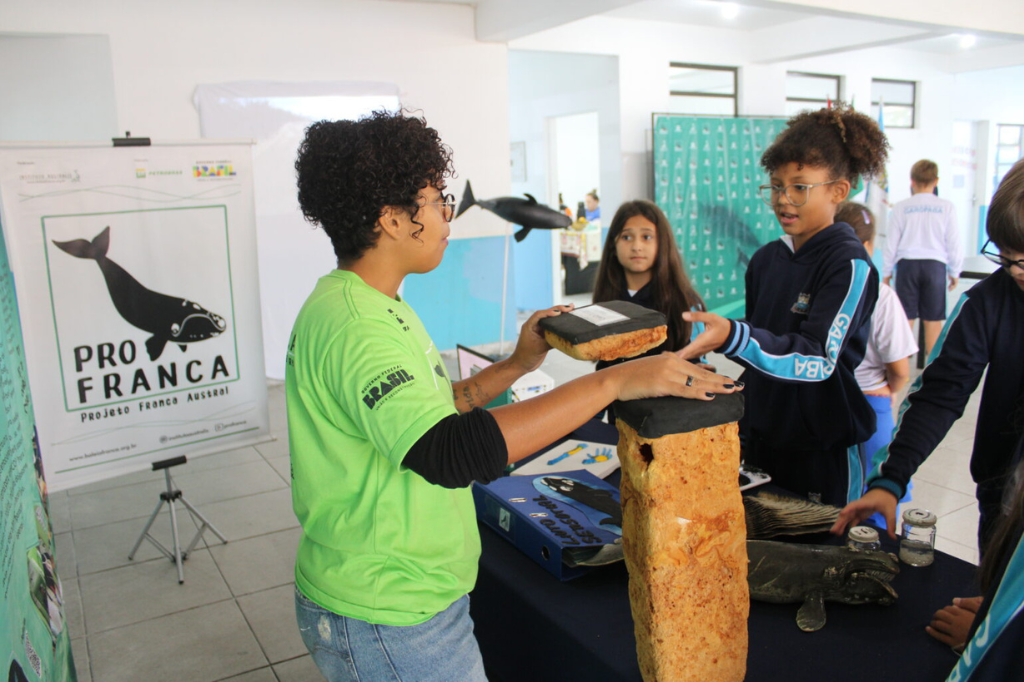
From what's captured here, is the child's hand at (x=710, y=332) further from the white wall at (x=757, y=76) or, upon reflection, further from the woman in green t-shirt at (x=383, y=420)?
the white wall at (x=757, y=76)

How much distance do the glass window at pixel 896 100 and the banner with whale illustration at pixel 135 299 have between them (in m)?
9.43

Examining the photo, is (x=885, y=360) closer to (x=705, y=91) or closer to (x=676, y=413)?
(x=676, y=413)

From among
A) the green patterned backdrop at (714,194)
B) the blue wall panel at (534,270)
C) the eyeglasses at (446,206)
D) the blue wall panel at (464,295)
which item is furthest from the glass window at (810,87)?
the eyeglasses at (446,206)

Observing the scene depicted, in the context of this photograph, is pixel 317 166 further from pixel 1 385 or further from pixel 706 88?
pixel 706 88

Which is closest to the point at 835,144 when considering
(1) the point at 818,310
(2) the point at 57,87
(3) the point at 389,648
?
(1) the point at 818,310

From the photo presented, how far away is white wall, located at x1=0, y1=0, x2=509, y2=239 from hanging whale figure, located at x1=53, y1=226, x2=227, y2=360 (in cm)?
177

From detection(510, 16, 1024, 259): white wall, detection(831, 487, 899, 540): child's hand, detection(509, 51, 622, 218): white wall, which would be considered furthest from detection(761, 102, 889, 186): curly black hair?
detection(509, 51, 622, 218): white wall

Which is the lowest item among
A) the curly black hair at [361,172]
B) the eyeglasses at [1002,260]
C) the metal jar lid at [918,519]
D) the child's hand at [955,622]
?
the child's hand at [955,622]

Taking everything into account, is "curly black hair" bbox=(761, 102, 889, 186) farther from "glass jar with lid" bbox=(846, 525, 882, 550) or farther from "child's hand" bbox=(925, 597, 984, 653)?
"child's hand" bbox=(925, 597, 984, 653)

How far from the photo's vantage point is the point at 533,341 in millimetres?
1390

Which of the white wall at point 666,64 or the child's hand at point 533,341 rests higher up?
the white wall at point 666,64

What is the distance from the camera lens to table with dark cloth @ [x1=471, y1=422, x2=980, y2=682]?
3.80 ft

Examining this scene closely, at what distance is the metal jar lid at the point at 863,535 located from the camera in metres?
1.41

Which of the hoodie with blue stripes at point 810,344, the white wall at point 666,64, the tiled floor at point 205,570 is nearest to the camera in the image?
the hoodie with blue stripes at point 810,344
